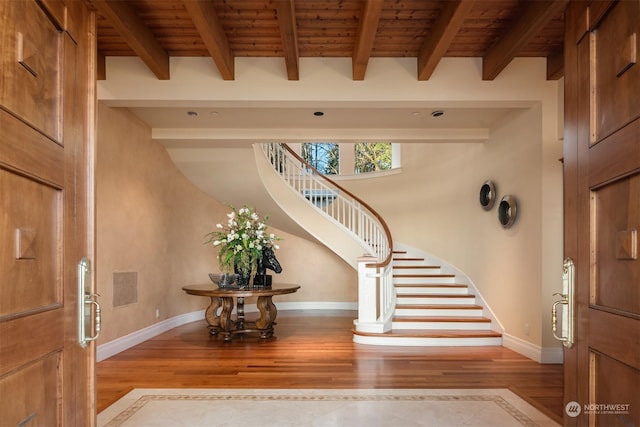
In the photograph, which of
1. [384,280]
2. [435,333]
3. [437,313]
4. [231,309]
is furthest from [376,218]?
[231,309]

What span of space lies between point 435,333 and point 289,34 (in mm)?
4025

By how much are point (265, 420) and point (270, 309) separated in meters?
3.02

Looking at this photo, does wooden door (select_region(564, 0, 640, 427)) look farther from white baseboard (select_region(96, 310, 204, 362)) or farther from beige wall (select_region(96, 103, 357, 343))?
white baseboard (select_region(96, 310, 204, 362))

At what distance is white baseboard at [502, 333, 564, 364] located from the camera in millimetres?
4707

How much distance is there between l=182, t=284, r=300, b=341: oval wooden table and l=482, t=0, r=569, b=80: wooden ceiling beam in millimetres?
3558

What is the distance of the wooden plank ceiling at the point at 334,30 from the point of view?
343 centimetres

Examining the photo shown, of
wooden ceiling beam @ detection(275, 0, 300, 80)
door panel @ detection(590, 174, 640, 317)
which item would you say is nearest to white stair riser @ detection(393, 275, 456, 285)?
wooden ceiling beam @ detection(275, 0, 300, 80)

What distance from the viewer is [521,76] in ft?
15.0

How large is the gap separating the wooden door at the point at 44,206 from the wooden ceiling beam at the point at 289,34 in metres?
1.87

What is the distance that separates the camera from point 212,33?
142 inches

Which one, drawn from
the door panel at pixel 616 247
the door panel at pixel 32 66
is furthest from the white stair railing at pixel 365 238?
the door panel at pixel 32 66

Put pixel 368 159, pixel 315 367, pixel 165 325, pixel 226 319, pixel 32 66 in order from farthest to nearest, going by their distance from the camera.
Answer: pixel 368 159 < pixel 165 325 < pixel 226 319 < pixel 315 367 < pixel 32 66

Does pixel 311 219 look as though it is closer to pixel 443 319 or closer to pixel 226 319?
pixel 226 319

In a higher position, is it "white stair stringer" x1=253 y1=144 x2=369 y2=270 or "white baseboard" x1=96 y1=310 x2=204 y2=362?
"white stair stringer" x1=253 y1=144 x2=369 y2=270
